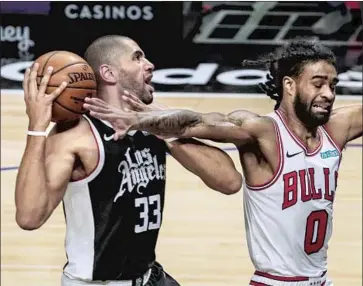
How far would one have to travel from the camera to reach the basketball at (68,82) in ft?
15.1

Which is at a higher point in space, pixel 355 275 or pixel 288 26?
pixel 288 26

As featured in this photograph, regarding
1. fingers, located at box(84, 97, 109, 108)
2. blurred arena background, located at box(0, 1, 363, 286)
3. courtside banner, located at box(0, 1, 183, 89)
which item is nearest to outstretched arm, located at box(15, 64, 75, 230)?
fingers, located at box(84, 97, 109, 108)

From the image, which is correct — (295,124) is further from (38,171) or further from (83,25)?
(83,25)

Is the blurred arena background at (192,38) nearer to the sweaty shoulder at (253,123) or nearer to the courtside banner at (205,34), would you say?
the courtside banner at (205,34)

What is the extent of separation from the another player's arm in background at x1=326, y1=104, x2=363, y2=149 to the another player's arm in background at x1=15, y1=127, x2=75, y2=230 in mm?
1456

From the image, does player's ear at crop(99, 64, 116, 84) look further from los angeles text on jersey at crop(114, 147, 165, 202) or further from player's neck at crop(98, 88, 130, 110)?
los angeles text on jersey at crop(114, 147, 165, 202)

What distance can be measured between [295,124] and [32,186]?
1411mm

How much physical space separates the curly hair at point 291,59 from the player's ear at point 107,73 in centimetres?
71

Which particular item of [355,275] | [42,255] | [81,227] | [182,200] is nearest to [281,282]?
[81,227]

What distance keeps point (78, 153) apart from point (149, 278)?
820mm

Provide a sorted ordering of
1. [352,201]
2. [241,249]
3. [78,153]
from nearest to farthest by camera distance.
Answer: [78,153] → [241,249] → [352,201]

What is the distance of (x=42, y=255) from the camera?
7609 mm

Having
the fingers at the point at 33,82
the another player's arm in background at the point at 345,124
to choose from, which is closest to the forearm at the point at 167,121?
the fingers at the point at 33,82

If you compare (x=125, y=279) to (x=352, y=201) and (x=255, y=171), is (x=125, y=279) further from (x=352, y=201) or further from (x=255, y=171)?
(x=352, y=201)
